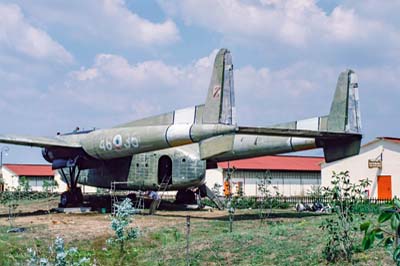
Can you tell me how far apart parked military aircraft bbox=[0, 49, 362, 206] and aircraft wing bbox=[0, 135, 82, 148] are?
16 mm

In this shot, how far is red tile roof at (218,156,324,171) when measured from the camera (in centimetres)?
4941

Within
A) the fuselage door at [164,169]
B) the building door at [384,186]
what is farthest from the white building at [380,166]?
the fuselage door at [164,169]

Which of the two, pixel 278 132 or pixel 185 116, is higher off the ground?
pixel 185 116

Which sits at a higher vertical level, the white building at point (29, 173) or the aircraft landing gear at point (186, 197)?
the white building at point (29, 173)

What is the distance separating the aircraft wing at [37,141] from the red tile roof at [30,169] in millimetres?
39344

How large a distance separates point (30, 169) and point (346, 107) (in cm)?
5316

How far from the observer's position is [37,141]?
973 inches

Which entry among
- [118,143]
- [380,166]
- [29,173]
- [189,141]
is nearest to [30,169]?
[29,173]

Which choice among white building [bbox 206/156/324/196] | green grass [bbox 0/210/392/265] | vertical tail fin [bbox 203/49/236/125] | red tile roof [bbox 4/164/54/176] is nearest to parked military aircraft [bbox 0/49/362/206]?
vertical tail fin [bbox 203/49/236/125]

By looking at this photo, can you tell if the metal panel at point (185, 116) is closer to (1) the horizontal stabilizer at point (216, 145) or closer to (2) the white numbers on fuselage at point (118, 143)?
(1) the horizontal stabilizer at point (216, 145)

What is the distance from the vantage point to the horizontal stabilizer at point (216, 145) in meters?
17.5

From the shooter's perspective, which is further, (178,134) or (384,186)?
(384,186)

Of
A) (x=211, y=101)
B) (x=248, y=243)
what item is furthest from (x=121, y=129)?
(x=248, y=243)

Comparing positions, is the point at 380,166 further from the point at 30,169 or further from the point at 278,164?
the point at 30,169
